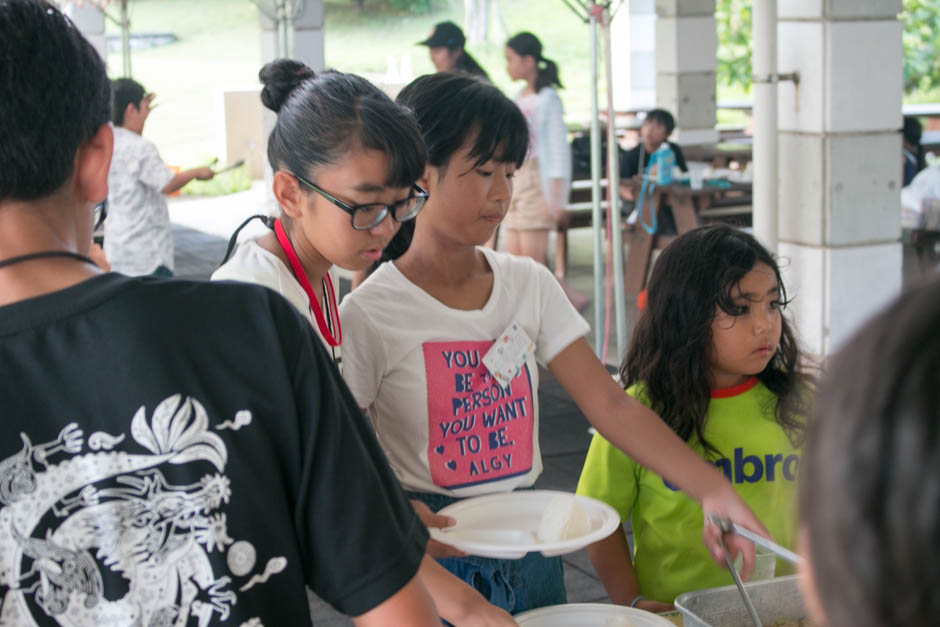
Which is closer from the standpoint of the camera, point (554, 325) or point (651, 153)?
point (554, 325)

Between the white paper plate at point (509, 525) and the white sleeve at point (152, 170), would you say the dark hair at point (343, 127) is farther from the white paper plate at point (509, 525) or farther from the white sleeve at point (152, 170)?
the white sleeve at point (152, 170)

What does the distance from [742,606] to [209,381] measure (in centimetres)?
86

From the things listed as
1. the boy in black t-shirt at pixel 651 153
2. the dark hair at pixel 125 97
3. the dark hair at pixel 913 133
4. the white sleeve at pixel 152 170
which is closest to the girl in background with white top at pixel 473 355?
the white sleeve at pixel 152 170

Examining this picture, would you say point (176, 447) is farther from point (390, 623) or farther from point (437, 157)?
point (437, 157)

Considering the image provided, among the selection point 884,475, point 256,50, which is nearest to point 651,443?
point 884,475

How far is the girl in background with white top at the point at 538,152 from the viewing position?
20.7ft

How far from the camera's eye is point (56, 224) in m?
0.94

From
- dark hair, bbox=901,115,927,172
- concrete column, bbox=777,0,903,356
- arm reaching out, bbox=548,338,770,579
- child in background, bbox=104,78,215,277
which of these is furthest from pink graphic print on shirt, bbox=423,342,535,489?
dark hair, bbox=901,115,927,172

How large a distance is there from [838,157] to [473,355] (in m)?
3.85

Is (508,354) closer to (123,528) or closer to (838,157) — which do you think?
(123,528)

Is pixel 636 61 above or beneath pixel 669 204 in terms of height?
above

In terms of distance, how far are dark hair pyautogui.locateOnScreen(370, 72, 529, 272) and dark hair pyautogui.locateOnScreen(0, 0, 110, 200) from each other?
883 mm

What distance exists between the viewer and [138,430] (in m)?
0.91

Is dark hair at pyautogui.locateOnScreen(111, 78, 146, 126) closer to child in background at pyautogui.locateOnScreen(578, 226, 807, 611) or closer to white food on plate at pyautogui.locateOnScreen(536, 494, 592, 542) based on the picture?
child in background at pyautogui.locateOnScreen(578, 226, 807, 611)
